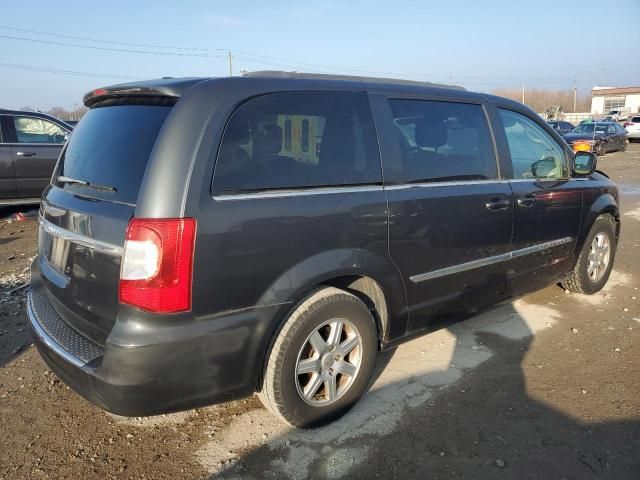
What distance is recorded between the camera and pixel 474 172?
3523 millimetres

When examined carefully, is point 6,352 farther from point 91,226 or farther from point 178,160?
point 178,160

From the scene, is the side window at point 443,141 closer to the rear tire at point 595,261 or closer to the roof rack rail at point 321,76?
the roof rack rail at point 321,76

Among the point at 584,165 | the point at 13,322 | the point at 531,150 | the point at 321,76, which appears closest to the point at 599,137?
the point at 584,165

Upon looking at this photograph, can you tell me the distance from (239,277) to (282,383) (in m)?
0.63

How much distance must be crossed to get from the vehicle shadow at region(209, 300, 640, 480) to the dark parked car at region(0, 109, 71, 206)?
23.8 ft

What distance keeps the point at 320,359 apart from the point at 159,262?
1047 mm

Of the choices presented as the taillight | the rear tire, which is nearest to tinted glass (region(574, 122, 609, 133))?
the rear tire

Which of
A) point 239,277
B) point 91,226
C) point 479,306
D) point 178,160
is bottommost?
point 479,306

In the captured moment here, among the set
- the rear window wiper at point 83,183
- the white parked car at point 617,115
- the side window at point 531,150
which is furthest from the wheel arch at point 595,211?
the white parked car at point 617,115

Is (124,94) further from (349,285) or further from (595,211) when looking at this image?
(595,211)

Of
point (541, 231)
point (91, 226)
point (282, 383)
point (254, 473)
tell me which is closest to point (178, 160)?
point (91, 226)

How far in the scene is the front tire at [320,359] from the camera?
2580 mm

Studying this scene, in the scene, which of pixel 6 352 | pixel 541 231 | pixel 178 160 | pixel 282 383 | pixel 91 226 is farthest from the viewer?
pixel 541 231

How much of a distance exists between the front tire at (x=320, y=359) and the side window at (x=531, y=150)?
1831mm
